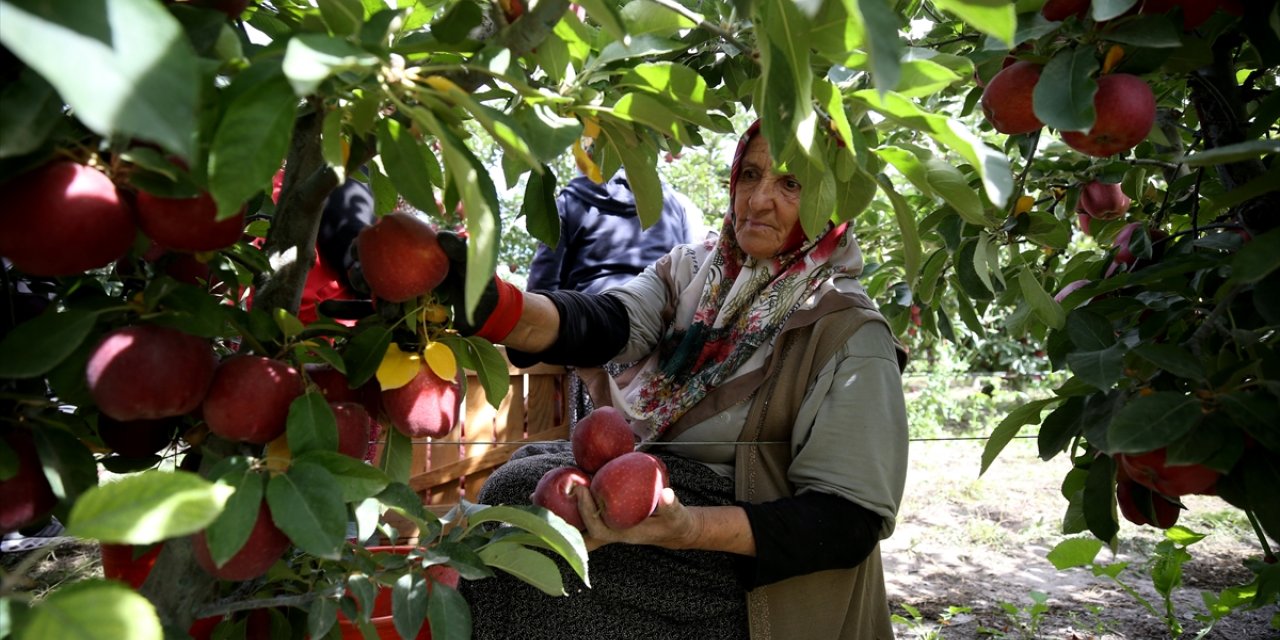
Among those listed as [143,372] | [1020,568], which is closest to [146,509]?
[143,372]

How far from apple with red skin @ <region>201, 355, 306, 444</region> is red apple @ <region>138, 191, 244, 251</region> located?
0.13 metres

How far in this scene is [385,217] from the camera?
3.25 feet

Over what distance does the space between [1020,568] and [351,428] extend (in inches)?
127

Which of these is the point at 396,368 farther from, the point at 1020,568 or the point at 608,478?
the point at 1020,568

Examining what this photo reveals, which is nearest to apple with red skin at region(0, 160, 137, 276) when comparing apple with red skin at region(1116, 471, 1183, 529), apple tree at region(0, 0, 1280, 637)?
apple tree at region(0, 0, 1280, 637)

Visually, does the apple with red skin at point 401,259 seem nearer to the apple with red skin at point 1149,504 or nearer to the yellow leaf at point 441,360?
the yellow leaf at point 441,360

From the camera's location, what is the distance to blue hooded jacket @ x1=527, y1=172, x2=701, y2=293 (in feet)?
9.21

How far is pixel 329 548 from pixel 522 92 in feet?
1.38

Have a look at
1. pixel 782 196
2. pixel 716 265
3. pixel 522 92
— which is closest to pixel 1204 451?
pixel 522 92

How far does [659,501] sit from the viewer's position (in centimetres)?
140

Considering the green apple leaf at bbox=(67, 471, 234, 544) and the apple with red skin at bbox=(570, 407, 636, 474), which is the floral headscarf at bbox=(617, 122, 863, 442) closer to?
the apple with red skin at bbox=(570, 407, 636, 474)

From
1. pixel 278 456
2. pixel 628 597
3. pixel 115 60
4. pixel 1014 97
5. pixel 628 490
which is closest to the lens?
pixel 115 60

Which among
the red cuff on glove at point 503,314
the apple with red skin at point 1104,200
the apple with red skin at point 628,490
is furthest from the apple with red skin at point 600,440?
the apple with red skin at point 1104,200

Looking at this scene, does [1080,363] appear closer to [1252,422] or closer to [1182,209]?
[1252,422]
